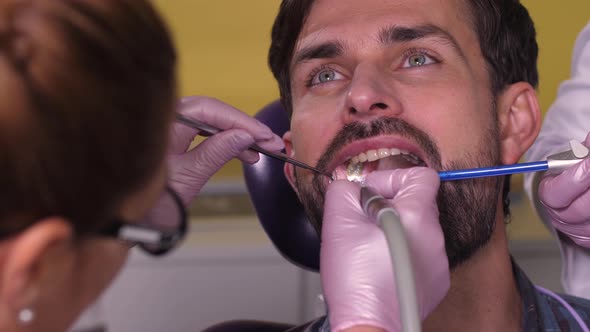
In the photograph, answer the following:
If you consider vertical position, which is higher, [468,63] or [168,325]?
[468,63]

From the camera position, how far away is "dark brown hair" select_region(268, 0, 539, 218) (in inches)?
62.5

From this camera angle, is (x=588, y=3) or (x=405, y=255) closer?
(x=405, y=255)

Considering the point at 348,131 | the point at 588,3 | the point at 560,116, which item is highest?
the point at 588,3

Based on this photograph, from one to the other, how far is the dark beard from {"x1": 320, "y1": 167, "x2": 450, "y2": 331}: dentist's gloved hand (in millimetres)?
166

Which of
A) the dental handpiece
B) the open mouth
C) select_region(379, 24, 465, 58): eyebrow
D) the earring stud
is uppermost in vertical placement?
select_region(379, 24, 465, 58): eyebrow

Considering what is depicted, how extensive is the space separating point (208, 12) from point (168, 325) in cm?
107

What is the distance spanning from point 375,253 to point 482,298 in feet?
1.73

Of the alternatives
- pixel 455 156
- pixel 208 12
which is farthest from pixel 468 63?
pixel 208 12

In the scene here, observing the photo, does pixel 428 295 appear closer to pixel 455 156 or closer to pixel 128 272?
pixel 455 156

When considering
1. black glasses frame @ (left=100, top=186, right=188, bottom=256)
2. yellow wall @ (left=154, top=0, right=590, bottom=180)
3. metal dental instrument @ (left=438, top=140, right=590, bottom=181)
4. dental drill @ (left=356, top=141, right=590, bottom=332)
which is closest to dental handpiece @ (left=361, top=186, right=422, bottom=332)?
dental drill @ (left=356, top=141, right=590, bottom=332)

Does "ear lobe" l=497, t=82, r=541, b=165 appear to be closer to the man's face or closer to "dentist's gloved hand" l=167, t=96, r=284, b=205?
the man's face

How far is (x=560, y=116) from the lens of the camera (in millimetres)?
1862

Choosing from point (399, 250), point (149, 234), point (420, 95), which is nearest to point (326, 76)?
point (420, 95)

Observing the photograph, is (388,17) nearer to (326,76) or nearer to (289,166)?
(326,76)
